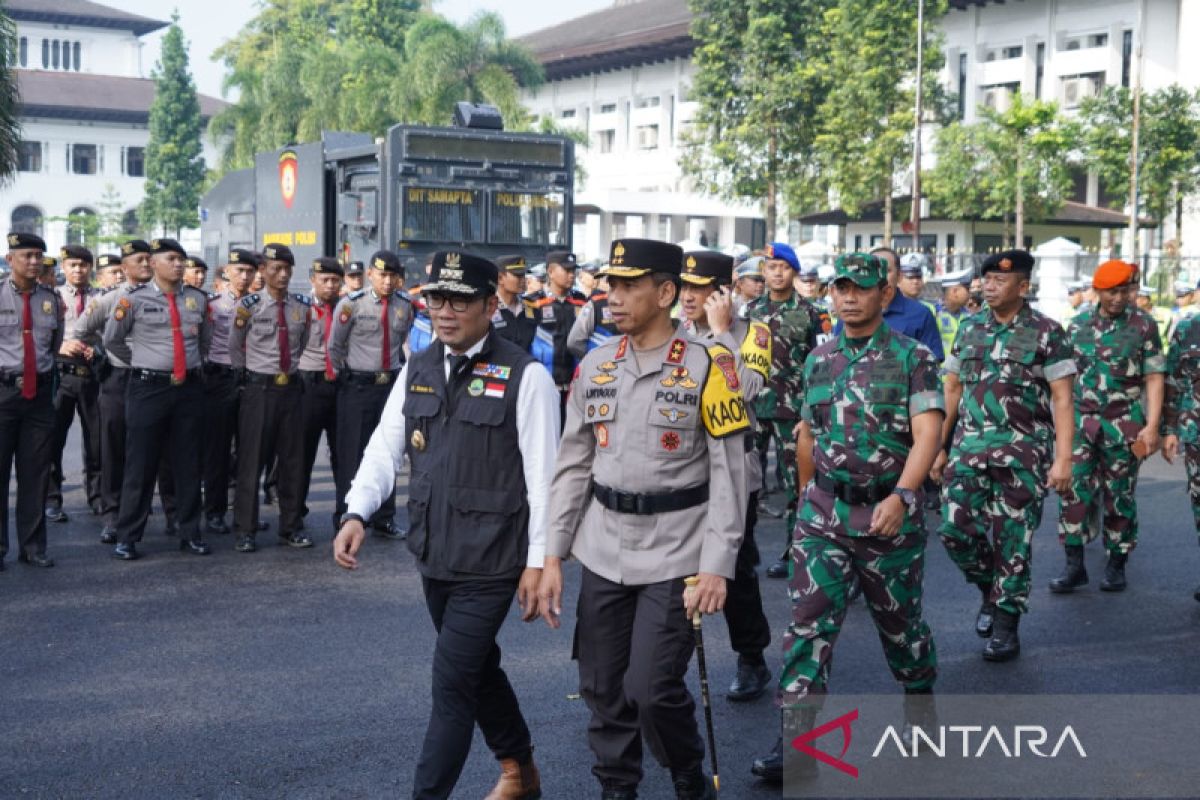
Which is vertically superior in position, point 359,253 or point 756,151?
point 756,151

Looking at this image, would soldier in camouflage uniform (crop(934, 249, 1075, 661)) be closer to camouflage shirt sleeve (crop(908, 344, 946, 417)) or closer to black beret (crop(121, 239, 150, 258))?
camouflage shirt sleeve (crop(908, 344, 946, 417))

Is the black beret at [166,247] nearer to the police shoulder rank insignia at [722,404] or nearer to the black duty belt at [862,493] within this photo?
the black duty belt at [862,493]

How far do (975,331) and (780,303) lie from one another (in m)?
1.86

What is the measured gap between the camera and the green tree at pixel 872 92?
118 ft

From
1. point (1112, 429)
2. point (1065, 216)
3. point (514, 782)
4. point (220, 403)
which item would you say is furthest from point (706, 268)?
point (1065, 216)

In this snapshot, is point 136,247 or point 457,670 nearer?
point 457,670

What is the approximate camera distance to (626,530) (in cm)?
460

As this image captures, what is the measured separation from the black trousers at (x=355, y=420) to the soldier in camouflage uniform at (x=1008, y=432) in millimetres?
4683

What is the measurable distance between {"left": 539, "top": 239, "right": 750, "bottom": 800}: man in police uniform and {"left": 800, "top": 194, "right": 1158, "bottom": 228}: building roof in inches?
1414

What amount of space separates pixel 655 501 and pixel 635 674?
21.3 inches

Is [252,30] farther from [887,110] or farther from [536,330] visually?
[536,330]

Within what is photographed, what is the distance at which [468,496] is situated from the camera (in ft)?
15.5

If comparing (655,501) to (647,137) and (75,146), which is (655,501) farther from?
(75,146)

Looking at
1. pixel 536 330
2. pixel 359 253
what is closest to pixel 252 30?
pixel 359 253
